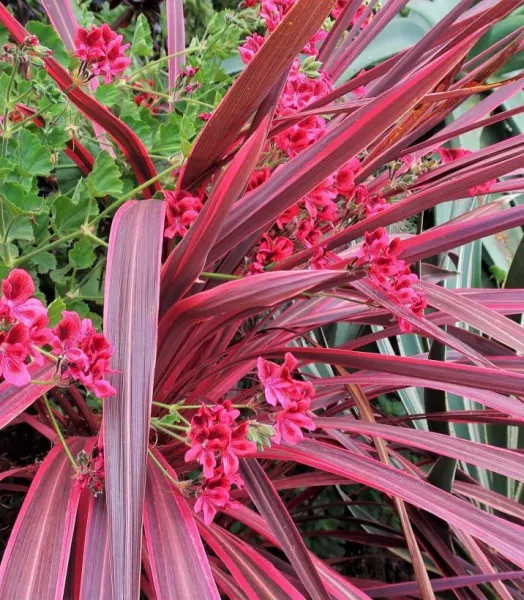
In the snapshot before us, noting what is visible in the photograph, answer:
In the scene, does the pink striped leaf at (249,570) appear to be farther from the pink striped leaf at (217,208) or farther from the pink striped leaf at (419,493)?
the pink striped leaf at (217,208)

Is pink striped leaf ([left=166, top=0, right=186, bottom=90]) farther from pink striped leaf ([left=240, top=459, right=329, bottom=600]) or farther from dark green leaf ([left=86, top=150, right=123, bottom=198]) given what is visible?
pink striped leaf ([left=240, top=459, right=329, bottom=600])

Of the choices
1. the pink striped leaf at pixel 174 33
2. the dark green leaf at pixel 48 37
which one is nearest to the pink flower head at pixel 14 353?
the dark green leaf at pixel 48 37

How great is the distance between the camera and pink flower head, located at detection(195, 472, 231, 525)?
0.47 m

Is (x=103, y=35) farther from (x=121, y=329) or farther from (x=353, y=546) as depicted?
(x=353, y=546)

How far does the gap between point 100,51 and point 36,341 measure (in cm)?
33

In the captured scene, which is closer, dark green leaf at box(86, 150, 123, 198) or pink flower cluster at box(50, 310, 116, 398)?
pink flower cluster at box(50, 310, 116, 398)

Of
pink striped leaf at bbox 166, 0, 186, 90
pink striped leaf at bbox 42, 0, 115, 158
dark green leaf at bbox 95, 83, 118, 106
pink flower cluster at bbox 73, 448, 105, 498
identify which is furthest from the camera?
pink striped leaf at bbox 166, 0, 186, 90

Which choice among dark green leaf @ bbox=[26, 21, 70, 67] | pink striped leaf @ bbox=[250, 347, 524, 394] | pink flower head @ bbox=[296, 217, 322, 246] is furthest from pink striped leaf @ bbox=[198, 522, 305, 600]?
dark green leaf @ bbox=[26, 21, 70, 67]

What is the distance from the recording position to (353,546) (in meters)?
1.21

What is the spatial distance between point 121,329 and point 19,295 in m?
0.08

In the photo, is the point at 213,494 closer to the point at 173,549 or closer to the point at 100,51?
the point at 173,549

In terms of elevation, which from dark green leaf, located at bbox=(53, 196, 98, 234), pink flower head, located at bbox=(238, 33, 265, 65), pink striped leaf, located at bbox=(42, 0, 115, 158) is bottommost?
dark green leaf, located at bbox=(53, 196, 98, 234)

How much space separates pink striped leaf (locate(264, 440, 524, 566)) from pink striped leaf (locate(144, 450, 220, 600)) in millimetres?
113

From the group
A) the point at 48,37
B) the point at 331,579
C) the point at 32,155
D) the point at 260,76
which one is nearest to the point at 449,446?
the point at 331,579
